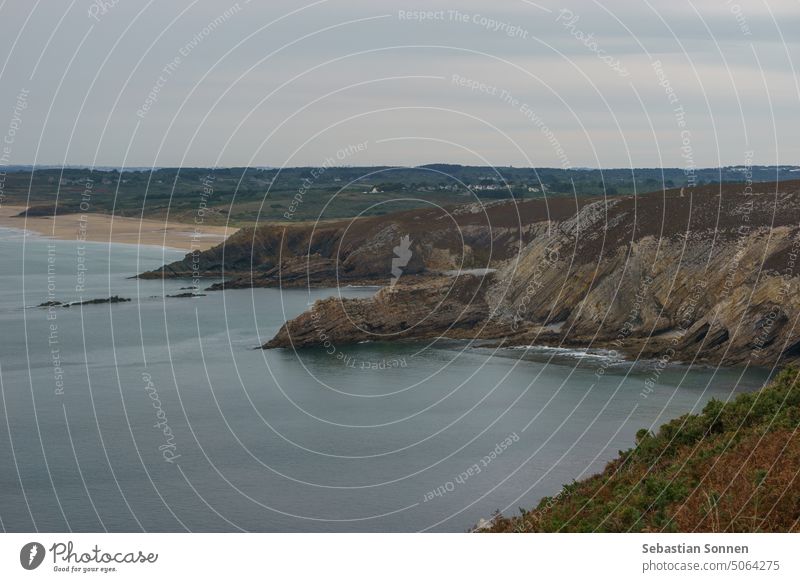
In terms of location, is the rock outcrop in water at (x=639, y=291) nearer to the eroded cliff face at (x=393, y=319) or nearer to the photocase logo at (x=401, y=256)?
the eroded cliff face at (x=393, y=319)

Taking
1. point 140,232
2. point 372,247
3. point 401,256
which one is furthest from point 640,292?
point 140,232

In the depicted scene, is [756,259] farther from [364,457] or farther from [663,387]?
[364,457]

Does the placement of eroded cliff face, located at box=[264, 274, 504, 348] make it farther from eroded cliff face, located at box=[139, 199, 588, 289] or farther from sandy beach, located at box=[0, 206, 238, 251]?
sandy beach, located at box=[0, 206, 238, 251]

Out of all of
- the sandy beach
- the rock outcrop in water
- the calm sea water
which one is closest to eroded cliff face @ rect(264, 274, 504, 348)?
the rock outcrop in water

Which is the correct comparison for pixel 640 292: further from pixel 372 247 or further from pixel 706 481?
pixel 706 481

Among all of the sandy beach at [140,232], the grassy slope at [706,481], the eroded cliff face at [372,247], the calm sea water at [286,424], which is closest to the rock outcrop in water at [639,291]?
the calm sea water at [286,424]
